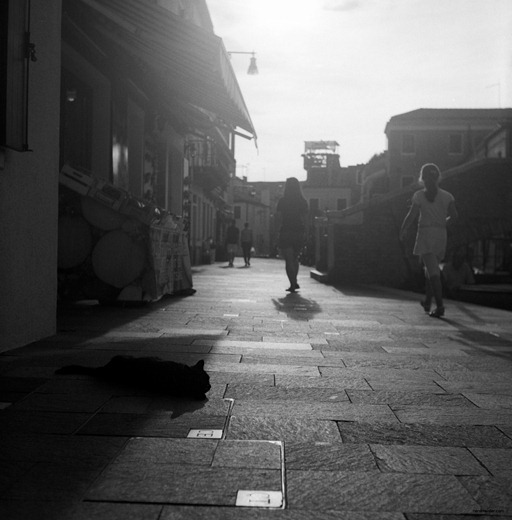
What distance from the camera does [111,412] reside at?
125 inches

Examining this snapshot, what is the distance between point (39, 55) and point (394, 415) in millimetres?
3497

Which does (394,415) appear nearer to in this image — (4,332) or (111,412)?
(111,412)

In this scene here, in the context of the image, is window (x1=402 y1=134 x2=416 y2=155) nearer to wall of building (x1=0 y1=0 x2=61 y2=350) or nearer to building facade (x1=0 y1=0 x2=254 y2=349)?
building facade (x1=0 y1=0 x2=254 y2=349)

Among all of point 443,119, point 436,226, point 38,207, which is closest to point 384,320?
point 436,226

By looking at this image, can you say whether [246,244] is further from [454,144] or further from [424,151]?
[454,144]

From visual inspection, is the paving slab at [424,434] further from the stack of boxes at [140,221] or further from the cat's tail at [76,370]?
the stack of boxes at [140,221]

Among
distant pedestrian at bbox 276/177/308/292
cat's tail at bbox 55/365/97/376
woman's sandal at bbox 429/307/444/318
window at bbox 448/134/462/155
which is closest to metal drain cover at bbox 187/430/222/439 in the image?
cat's tail at bbox 55/365/97/376

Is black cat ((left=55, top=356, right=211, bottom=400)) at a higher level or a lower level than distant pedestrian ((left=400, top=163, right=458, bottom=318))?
lower

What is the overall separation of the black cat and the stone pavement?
0.08 meters

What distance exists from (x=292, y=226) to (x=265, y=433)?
31.5ft

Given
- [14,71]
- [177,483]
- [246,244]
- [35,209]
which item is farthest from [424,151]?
[177,483]

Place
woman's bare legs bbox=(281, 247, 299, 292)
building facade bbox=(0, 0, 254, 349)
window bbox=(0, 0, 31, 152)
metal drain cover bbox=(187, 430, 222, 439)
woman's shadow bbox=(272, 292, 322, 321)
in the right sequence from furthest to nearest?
woman's bare legs bbox=(281, 247, 299, 292), woman's shadow bbox=(272, 292, 322, 321), building facade bbox=(0, 0, 254, 349), window bbox=(0, 0, 31, 152), metal drain cover bbox=(187, 430, 222, 439)

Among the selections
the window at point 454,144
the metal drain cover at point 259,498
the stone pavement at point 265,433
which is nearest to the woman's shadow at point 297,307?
the stone pavement at point 265,433

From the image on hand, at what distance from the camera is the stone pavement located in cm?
212
